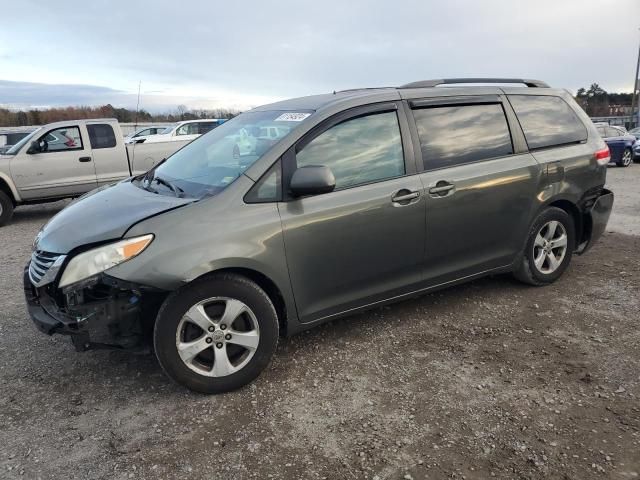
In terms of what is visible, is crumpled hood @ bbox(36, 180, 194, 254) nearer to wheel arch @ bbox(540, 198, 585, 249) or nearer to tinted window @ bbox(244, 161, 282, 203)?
tinted window @ bbox(244, 161, 282, 203)

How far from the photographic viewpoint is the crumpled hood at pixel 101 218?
9.66ft

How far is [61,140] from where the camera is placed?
9.53 m

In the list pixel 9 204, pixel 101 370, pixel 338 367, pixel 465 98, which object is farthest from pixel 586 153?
pixel 9 204

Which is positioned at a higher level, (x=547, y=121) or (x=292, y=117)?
(x=292, y=117)

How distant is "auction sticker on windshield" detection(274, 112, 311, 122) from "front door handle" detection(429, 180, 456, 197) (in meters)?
1.07

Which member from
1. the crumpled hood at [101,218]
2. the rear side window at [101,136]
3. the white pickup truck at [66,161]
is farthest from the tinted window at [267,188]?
the rear side window at [101,136]

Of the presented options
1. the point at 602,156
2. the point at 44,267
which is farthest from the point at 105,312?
the point at 602,156

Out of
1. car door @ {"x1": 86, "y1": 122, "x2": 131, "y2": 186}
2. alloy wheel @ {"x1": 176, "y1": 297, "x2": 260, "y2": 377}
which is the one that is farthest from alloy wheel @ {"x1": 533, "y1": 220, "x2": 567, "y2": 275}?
car door @ {"x1": 86, "y1": 122, "x2": 131, "y2": 186}

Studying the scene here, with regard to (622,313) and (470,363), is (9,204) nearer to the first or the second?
(470,363)

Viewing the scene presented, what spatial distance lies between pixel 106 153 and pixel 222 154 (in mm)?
7047

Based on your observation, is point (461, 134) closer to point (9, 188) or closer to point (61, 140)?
point (61, 140)

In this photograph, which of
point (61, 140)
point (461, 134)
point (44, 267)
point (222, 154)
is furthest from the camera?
point (61, 140)

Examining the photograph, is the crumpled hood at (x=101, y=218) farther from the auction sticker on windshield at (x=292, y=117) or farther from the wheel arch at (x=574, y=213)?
the wheel arch at (x=574, y=213)

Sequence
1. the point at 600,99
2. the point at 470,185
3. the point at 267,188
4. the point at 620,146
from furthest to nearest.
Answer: the point at 600,99, the point at 620,146, the point at 470,185, the point at 267,188
